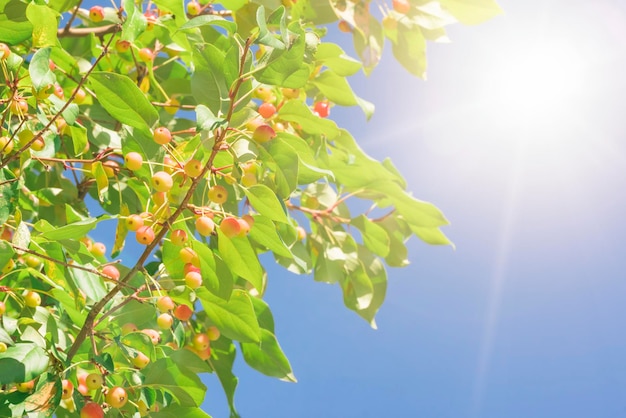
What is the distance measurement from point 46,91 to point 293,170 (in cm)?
57

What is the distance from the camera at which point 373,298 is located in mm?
2459

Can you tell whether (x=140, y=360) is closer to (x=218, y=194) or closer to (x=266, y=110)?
(x=218, y=194)

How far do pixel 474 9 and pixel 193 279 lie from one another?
1.16 m

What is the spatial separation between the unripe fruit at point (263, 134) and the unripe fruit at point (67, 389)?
0.65 m

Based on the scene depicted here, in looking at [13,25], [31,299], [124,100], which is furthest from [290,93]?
[31,299]

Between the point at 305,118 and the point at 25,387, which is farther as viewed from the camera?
the point at 305,118

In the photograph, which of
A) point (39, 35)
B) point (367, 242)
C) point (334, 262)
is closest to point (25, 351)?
point (39, 35)

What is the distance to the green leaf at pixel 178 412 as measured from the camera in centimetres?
164

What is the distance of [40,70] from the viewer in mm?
1532

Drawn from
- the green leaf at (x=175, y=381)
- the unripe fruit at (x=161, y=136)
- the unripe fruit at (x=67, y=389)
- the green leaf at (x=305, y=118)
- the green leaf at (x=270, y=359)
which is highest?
the green leaf at (x=305, y=118)

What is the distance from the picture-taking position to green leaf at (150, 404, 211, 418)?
1.64m

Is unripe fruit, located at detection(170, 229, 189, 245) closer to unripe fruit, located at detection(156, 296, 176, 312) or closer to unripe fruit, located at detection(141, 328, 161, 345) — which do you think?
unripe fruit, located at detection(156, 296, 176, 312)

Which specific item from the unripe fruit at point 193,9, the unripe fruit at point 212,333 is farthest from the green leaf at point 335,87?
the unripe fruit at point 212,333

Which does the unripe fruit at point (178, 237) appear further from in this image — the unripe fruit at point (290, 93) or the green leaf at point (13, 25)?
the green leaf at point (13, 25)
